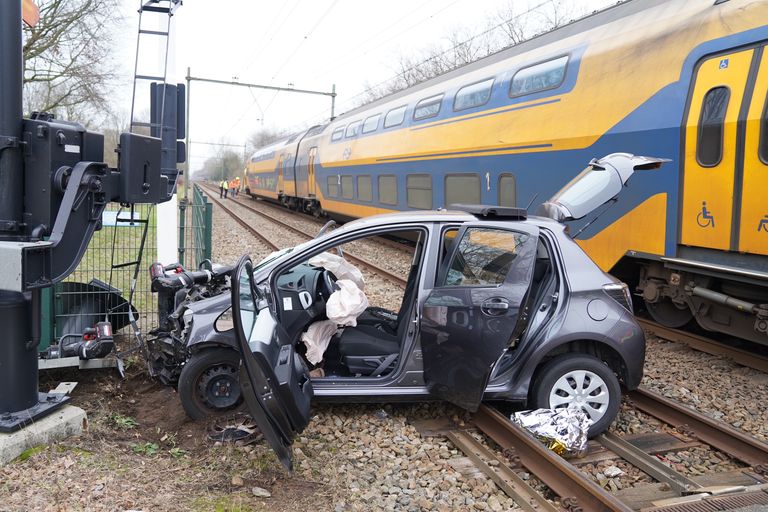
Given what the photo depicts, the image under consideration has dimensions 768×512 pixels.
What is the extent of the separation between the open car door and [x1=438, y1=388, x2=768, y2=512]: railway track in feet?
4.32

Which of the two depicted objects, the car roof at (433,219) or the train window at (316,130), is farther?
the train window at (316,130)

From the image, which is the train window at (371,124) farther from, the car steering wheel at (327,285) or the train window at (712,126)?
the car steering wheel at (327,285)

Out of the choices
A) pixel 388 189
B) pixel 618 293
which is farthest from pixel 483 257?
pixel 388 189

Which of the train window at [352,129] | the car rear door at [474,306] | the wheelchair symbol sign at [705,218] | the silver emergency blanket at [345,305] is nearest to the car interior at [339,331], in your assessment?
the silver emergency blanket at [345,305]

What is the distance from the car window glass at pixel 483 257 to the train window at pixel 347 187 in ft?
43.5

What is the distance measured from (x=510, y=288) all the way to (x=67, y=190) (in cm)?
299

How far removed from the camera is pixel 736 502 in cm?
337

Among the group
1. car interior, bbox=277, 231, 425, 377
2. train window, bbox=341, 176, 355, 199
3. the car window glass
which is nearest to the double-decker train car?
the car window glass

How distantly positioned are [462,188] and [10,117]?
27.5ft

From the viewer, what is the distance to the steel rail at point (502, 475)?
347 centimetres

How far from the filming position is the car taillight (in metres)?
4.55

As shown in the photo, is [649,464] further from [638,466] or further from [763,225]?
[763,225]

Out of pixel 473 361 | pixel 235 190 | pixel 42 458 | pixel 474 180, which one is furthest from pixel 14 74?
pixel 235 190

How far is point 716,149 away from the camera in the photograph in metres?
6.18
